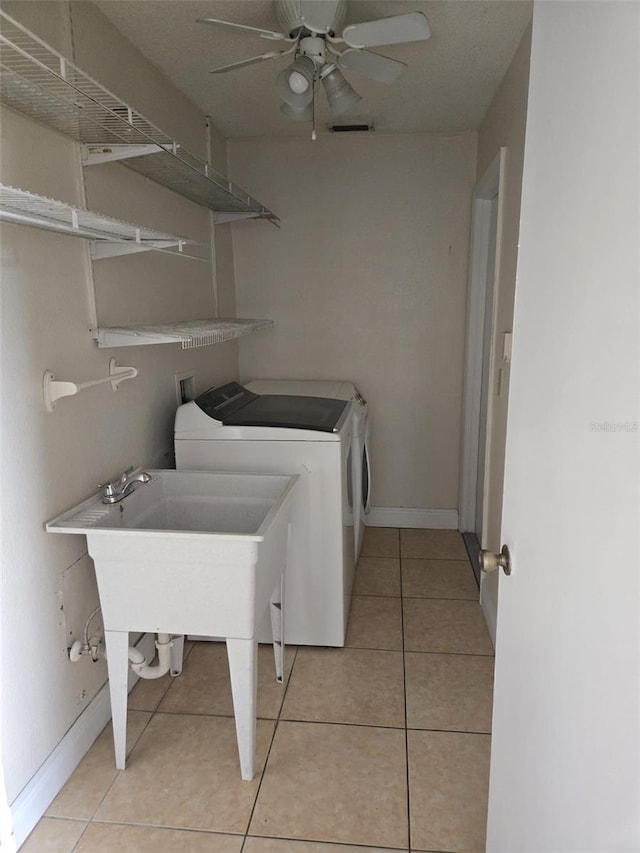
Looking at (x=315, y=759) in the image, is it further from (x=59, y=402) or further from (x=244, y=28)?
(x=244, y=28)

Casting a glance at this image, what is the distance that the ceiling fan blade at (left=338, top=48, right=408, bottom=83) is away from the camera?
1.98m

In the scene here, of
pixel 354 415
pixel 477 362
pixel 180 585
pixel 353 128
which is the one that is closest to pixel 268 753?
pixel 180 585

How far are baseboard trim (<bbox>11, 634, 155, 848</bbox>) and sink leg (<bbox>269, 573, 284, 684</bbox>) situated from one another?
62 cm

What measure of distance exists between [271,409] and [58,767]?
153 centimetres

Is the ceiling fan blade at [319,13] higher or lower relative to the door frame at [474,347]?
Answer: higher

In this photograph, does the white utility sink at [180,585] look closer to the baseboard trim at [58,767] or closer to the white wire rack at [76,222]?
the baseboard trim at [58,767]

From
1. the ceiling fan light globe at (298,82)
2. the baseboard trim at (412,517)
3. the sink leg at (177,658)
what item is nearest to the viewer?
the ceiling fan light globe at (298,82)

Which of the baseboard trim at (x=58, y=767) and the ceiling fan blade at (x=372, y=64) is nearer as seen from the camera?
the baseboard trim at (x=58, y=767)

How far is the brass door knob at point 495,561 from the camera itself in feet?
3.96

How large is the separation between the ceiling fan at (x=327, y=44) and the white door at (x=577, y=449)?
0.84 metres

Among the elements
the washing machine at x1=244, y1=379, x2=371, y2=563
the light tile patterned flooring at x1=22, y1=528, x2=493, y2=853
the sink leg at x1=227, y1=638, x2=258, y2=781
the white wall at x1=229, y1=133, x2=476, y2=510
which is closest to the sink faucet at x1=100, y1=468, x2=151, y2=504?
the sink leg at x1=227, y1=638, x2=258, y2=781

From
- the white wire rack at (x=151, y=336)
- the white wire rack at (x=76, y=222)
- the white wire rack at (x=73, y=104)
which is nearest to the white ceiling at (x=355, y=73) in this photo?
the white wire rack at (x=73, y=104)

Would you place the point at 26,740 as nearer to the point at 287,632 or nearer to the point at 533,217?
the point at 287,632

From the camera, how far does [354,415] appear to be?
290 centimetres
